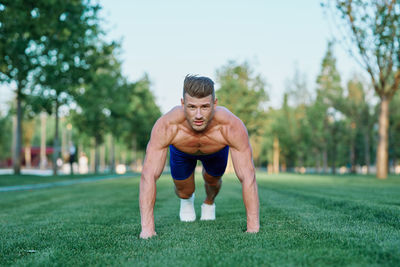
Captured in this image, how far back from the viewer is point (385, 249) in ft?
10.1

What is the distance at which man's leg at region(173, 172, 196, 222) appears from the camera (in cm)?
549

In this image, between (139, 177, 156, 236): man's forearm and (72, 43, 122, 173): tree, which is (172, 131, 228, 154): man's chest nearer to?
(139, 177, 156, 236): man's forearm

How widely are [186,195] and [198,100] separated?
1.98 metres

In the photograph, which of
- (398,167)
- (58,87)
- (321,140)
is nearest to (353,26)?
(58,87)

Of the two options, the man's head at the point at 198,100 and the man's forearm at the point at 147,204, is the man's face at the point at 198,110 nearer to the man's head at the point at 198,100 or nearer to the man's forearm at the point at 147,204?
the man's head at the point at 198,100

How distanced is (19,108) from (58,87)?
268 centimetres

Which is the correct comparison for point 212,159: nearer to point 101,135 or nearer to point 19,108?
point 19,108

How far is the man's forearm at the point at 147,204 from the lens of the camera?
14.3 feet

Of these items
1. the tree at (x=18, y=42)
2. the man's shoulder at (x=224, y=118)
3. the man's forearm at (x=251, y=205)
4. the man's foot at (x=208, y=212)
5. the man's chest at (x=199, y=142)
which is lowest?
the man's foot at (x=208, y=212)

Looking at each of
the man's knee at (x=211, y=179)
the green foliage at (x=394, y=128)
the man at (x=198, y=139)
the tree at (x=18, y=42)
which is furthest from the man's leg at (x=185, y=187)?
the green foliage at (x=394, y=128)

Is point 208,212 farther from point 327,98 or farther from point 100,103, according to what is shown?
point 327,98

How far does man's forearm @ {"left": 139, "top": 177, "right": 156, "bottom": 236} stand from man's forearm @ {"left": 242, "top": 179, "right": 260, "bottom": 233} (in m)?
1.03

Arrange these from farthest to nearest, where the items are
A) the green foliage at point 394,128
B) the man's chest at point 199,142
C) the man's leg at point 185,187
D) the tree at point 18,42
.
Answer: the green foliage at point 394,128 → the tree at point 18,42 → the man's leg at point 185,187 → the man's chest at point 199,142

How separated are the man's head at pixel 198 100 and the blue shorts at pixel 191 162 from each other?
88cm
